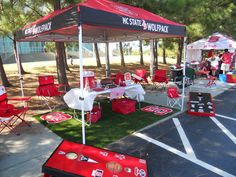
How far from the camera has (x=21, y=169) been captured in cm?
337

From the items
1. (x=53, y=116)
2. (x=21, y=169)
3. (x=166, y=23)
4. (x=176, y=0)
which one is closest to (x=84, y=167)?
(x=21, y=169)

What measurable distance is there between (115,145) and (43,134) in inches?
67.2

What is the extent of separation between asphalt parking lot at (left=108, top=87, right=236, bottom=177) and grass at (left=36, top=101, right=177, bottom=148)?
269 mm

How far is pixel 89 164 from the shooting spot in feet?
9.21

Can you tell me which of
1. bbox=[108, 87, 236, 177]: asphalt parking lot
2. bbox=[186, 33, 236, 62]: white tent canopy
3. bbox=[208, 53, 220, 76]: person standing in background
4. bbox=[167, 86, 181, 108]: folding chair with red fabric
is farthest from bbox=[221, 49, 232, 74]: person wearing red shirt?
bbox=[108, 87, 236, 177]: asphalt parking lot

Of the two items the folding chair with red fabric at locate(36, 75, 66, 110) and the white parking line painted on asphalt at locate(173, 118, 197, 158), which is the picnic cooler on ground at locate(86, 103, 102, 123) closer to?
the folding chair with red fabric at locate(36, 75, 66, 110)

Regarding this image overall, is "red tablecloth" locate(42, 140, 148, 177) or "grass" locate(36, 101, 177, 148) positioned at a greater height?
"red tablecloth" locate(42, 140, 148, 177)

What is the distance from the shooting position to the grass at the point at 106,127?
14.7 ft

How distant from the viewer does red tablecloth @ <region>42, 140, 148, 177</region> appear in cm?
265

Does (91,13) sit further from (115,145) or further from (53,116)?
(53,116)

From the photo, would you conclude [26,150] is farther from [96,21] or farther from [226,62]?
[226,62]

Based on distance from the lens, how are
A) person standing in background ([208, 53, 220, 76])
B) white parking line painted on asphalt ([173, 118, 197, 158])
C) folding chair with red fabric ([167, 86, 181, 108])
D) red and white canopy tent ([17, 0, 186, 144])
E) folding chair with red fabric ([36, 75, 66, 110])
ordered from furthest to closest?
person standing in background ([208, 53, 220, 76]) → folding chair with red fabric ([167, 86, 181, 108]) → folding chair with red fabric ([36, 75, 66, 110]) → white parking line painted on asphalt ([173, 118, 197, 158]) → red and white canopy tent ([17, 0, 186, 144])

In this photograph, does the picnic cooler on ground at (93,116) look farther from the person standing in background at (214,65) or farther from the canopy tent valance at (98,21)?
the person standing in background at (214,65)

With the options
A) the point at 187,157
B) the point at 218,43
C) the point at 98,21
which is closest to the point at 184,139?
the point at 187,157
